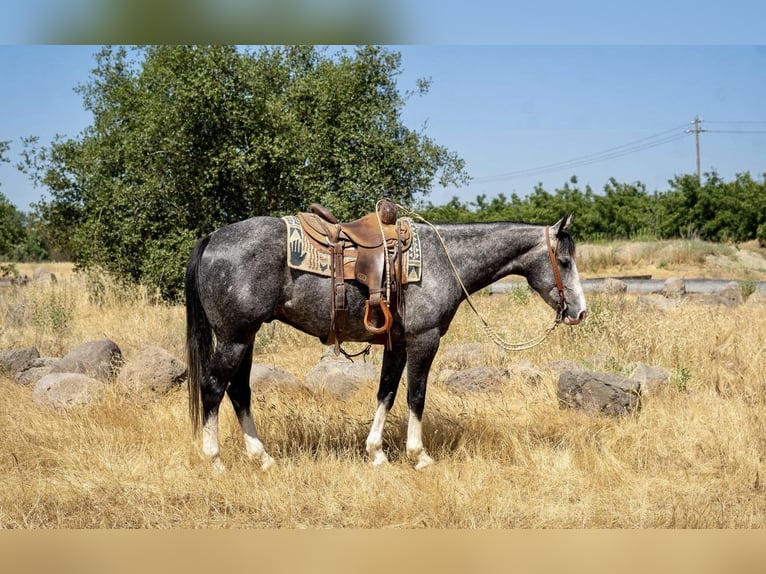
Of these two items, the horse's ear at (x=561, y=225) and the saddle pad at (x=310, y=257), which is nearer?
the saddle pad at (x=310, y=257)

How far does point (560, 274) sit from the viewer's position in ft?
19.3

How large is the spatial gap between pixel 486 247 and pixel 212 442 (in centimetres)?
243

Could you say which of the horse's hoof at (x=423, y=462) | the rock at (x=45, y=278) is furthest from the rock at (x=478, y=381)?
the rock at (x=45, y=278)

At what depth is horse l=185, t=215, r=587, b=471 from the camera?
5559mm

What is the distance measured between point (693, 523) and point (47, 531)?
3.81 meters

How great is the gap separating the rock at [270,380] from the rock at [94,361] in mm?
1560

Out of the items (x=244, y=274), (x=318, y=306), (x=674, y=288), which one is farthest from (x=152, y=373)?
(x=674, y=288)

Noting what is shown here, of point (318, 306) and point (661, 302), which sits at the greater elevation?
point (318, 306)

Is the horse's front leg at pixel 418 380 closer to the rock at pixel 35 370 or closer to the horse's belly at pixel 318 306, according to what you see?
the horse's belly at pixel 318 306

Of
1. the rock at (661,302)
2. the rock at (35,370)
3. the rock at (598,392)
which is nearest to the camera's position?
the rock at (598,392)

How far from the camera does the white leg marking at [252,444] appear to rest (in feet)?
18.9

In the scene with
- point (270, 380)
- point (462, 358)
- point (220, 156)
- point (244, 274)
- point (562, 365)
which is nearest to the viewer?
point (244, 274)

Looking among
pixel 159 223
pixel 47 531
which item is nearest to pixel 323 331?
pixel 47 531

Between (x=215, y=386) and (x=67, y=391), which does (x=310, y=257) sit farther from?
(x=67, y=391)
